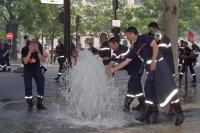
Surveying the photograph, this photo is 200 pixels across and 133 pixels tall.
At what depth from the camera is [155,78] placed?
30.1 ft

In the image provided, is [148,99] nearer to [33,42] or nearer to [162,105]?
[162,105]

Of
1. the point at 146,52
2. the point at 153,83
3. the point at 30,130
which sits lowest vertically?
the point at 30,130

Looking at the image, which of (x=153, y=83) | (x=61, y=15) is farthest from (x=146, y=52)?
(x=61, y=15)

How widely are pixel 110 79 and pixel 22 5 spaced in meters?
36.1

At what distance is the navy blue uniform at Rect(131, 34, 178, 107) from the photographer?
Result: 9086 millimetres

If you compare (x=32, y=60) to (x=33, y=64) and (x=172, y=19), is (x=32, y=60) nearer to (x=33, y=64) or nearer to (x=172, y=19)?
(x=33, y=64)

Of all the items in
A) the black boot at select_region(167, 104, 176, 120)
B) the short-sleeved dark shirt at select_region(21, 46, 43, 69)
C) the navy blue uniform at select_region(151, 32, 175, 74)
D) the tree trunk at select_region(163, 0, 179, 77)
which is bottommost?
the black boot at select_region(167, 104, 176, 120)

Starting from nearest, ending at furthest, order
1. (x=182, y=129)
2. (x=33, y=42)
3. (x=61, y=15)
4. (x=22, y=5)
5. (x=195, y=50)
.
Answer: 1. (x=182, y=129)
2. (x=33, y=42)
3. (x=61, y=15)
4. (x=195, y=50)
5. (x=22, y=5)

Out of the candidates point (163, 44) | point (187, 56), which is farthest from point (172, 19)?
point (187, 56)

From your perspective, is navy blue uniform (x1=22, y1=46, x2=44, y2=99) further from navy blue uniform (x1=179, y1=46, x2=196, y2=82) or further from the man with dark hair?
navy blue uniform (x1=179, y1=46, x2=196, y2=82)

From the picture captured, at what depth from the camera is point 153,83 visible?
9.34 metres

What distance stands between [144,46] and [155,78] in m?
0.62

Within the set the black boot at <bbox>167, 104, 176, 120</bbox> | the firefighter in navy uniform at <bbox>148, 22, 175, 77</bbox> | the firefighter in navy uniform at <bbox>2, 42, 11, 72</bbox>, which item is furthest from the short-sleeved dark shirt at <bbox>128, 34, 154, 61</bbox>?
the firefighter in navy uniform at <bbox>2, 42, 11, 72</bbox>

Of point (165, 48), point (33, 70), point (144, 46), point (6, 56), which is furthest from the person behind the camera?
point (6, 56)
